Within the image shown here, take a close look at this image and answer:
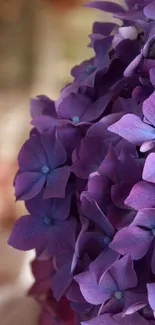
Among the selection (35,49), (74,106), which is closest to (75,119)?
(74,106)

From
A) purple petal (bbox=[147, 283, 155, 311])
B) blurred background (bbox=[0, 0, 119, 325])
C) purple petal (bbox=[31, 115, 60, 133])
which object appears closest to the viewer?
purple petal (bbox=[147, 283, 155, 311])

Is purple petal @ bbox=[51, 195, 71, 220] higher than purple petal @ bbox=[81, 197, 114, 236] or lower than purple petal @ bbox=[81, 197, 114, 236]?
lower

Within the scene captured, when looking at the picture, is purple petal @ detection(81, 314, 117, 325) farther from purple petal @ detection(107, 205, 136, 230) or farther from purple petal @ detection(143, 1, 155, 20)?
purple petal @ detection(143, 1, 155, 20)

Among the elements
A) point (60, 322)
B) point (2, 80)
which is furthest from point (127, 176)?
point (2, 80)

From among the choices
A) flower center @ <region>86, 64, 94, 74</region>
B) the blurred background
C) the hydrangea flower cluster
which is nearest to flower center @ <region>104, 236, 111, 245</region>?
the hydrangea flower cluster

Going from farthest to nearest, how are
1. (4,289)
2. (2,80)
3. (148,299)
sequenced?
(2,80) → (4,289) → (148,299)

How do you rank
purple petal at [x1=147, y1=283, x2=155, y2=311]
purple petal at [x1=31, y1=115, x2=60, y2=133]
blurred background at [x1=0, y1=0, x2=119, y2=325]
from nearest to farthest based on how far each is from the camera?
purple petal at [x1=147, y1=283, x2=155, y2=311] → purple petal at [x1=31, y1=115, x2=60, y2=133] → blurred background at [x1=0, y1=0, x2=119, y2=325]

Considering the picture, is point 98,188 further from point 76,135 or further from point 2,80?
point 2,80
